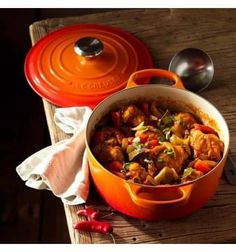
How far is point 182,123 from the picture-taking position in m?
1.01

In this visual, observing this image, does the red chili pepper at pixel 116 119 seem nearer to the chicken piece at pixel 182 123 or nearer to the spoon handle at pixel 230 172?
the chicken piece at pixel 182 123

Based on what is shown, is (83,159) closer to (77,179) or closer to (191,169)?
(77,179)

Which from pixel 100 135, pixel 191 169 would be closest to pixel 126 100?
pixel 100 135

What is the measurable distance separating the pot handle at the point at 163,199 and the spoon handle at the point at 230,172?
0.19 meters

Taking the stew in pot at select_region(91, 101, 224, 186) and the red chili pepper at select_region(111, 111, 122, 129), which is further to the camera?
the red chili pepper at select_region(111, 111, 122, 129)

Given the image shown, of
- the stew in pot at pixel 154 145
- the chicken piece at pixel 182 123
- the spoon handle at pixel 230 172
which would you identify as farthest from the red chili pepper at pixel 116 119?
the spoon handle at pixel 230 172

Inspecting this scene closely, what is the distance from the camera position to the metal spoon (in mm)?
1201

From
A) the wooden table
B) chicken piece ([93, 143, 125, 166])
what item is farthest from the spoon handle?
chicken piece ([93, 143, 125, 166])

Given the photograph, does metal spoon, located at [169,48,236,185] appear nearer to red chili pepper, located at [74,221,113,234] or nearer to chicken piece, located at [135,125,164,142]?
chicken piece, located at [135,125,164,142]

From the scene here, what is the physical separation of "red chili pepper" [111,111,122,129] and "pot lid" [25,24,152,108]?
13 centimetres

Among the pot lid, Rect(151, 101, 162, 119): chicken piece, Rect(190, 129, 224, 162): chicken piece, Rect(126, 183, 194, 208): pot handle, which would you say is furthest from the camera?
the pot lid

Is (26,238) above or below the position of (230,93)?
below

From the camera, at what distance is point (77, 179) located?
993 mm

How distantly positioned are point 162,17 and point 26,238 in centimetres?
83
